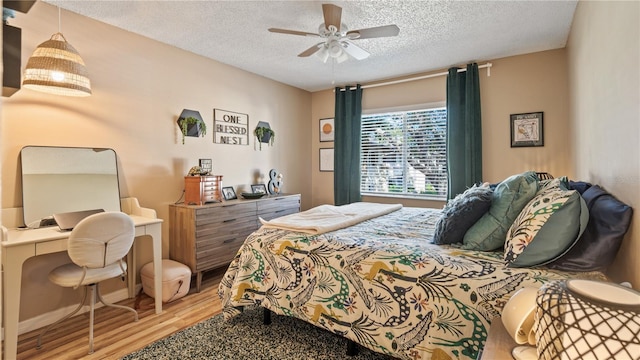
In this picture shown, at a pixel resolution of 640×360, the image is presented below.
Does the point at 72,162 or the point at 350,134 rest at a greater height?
the point at 350,134

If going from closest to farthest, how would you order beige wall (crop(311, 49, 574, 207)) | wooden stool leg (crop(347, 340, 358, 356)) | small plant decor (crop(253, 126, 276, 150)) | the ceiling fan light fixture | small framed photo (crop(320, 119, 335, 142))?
wooden stool leg (crop(347, 340, 358, 356)) < the ceiling fan light fixture < beige wall (crop(311, 49, 574, 207)) < small plant decor (crop(253, 126, 276, 150)) < small framed photo (crop(320, 119, 335, 142))

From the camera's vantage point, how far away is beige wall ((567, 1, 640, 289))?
128 cm

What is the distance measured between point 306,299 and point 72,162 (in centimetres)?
229

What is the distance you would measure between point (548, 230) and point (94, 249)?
2716 mm

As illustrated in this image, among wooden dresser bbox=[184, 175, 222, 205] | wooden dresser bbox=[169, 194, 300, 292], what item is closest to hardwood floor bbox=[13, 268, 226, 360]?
wooden dresser bbox=[169, 194, 300, 292]

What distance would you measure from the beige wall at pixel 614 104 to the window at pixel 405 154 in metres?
1.80

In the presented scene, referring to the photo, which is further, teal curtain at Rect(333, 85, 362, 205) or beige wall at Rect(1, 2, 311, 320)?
teal curtain at Rect(333, 85, 362, 205)

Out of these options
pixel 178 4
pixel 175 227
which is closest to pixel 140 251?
pixel 175 227

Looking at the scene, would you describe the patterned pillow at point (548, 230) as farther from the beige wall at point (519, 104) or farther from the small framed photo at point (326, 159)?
the small framed photo at point (326, 159)

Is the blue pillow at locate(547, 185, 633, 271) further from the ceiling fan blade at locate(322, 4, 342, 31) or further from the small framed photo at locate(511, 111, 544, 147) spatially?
the small framed photo at locate(511, 111, 544, 147)

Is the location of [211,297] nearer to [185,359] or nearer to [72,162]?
[185,359]

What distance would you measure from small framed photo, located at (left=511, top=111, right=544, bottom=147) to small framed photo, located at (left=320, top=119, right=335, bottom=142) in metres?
2.50

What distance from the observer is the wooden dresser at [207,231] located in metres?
3.19

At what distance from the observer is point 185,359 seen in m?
2.05
